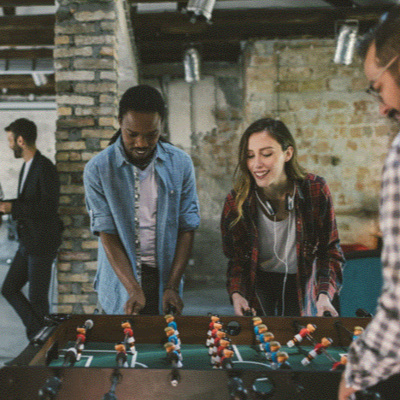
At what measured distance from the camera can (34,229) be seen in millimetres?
3217

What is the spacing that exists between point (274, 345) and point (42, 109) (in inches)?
402

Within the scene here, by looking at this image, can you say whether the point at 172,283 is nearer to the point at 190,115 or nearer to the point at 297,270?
the point at 297,270

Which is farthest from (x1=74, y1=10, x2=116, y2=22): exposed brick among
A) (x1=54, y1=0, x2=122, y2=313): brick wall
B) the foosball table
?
the foosball table

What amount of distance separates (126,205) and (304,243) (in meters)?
0.83

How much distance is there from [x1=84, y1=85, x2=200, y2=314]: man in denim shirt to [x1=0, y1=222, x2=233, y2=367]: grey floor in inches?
69.4

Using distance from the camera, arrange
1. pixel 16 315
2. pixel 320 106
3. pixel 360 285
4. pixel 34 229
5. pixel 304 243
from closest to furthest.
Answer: pixel 304 243
pixel 360 285
pixel 34 229
pixel 16 315
pixel 320 106

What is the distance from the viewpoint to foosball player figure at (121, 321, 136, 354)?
145cm

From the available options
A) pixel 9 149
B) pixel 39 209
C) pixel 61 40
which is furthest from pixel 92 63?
pixel 9 149

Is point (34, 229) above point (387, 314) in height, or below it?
below

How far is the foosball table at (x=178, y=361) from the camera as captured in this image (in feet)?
3.29

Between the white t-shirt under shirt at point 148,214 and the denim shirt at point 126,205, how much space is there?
3 cm

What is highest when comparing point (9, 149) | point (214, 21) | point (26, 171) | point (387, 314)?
point (214, 21)

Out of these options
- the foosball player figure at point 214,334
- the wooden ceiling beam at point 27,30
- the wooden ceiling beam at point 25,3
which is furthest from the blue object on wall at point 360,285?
the wooden ceiling beam at point 27,30

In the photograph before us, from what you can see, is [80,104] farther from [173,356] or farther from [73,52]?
[173,356]
